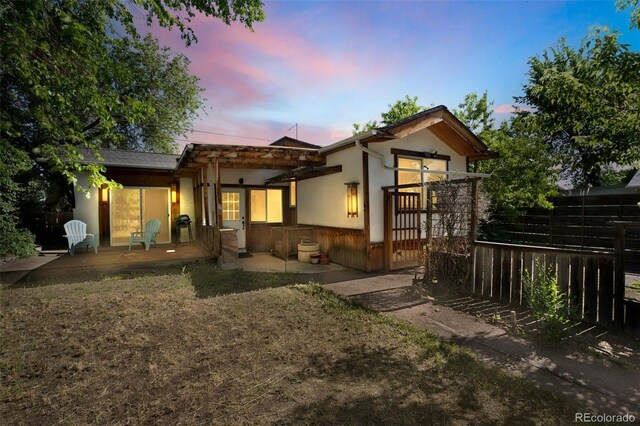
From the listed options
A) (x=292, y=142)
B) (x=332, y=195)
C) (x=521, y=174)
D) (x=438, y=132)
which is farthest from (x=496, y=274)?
(x=292, y=142)

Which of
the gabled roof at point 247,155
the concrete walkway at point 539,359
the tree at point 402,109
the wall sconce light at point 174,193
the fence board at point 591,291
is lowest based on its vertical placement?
the concrete walkway at point 539,359

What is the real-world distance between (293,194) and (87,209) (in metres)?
7.01

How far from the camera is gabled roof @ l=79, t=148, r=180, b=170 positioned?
Result: 1034cm

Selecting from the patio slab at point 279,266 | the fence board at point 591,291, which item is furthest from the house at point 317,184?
the fence board at point 591,291

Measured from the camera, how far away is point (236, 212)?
991 cm

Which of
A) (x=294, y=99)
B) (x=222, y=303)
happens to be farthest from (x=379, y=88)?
(x=222, y=303)

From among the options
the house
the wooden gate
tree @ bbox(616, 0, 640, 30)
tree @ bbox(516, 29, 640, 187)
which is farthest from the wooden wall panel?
tree @ bbox(616, 0, 640, 30)

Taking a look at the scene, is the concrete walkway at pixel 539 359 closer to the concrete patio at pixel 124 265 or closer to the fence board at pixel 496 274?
the fence board at pixel 496 274

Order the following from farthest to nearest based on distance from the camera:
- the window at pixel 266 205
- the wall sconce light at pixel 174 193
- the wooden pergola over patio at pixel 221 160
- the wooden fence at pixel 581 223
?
1. the wall sconce light at pixel 174 193
2. the window at pixel 266 205
3. the wooden fence at pixel 581 223
4. the wooden pergola over patio at pixel 221 160

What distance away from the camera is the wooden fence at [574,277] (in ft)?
11.4

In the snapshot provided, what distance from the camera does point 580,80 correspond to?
4.01m

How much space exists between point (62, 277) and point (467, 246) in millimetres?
8356

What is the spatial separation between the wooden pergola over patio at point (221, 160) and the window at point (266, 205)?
121 centimetres

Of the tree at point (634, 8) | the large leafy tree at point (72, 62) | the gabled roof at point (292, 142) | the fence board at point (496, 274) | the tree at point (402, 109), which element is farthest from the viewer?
the tree at point (402, 109)
